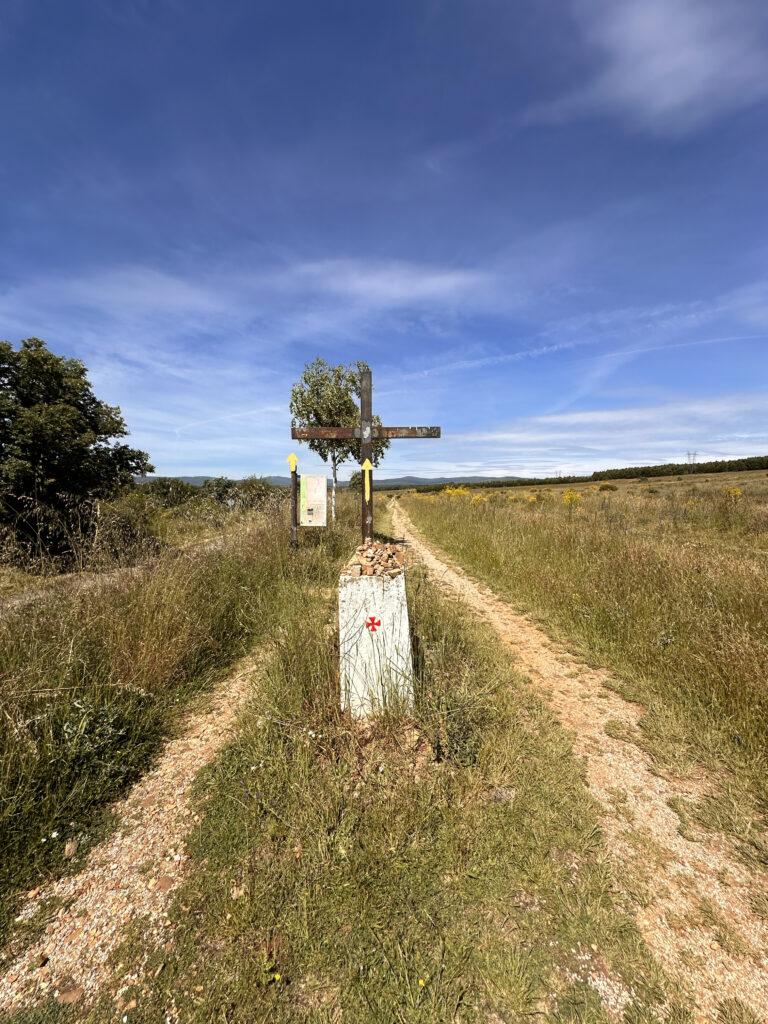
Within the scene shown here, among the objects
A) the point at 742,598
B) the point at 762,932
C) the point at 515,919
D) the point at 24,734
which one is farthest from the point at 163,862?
the point at 742,598

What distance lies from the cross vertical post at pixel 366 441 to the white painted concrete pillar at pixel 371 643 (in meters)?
3.13

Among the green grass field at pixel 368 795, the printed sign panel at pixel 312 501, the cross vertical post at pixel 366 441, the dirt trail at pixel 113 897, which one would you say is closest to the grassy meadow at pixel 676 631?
the green grass field at pixel 368 795

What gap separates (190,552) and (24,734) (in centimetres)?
327

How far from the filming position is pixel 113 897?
74.4 inches

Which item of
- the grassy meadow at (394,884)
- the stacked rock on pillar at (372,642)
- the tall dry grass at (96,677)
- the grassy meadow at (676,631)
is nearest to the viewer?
the grassy meadow at (394,884)

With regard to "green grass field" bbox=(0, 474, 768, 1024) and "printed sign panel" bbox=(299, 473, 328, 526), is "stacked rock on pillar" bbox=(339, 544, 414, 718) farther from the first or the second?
"printed sign panel" bbox=(299, 473, 328, 526)

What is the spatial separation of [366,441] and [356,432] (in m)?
0.30

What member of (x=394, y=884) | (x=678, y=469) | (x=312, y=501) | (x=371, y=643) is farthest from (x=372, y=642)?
(x=678, y=469)

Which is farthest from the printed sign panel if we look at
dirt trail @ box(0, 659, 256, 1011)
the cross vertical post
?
dirt trail @ box(0, 659, 256, 1011)

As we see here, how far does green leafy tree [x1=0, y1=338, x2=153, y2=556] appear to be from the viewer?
7906 mm

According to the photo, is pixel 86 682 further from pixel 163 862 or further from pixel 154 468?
pixel 154 468

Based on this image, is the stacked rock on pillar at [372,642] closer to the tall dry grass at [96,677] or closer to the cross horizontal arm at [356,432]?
the tall dry grass at [96,677]

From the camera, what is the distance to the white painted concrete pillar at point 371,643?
9.68 ft

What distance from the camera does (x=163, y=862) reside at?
2.05 m
